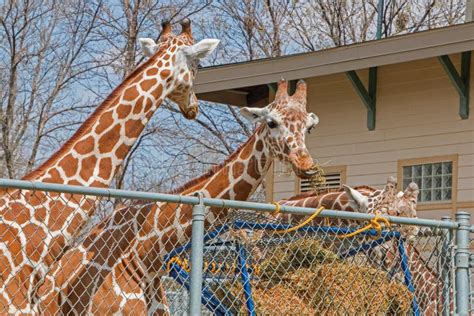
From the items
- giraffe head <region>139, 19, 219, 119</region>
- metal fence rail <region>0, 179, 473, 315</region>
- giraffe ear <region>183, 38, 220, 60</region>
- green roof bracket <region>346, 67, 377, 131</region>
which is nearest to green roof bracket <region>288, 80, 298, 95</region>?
green roof bracket <region>346, 67, 377, 131</region>

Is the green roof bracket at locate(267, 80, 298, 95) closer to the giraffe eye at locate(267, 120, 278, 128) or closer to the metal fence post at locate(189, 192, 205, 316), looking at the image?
the giraffe eye at locate(267, 120, 278, 128)

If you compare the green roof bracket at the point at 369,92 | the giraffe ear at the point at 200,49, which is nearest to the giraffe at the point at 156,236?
the giraffe ear at the point at 200,49

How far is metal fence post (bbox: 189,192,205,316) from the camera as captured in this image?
5.23 meters

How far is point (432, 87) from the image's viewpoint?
15078 mm

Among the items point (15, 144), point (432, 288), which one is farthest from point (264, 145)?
point (15, 144)

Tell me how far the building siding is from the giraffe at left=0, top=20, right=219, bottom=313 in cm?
654

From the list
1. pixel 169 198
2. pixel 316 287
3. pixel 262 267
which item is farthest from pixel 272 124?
pixel 169 198

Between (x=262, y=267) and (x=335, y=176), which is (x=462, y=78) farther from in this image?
(x=262, y=267)

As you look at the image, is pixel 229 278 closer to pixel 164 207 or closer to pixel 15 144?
pixel 164 207

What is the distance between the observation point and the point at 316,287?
6.37m

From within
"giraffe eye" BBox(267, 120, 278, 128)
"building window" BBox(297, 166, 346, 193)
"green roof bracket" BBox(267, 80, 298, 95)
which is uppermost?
"green roof bracket" BBox(267, 80, 298, 95)

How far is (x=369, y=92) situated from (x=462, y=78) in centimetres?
158

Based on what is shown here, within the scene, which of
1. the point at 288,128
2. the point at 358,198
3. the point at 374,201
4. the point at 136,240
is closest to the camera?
the point at 136,240

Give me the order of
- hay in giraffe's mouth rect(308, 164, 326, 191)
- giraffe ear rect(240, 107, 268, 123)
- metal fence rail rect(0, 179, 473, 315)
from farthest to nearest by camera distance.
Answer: giraffe ear rect(240, 107, 268, 123)
hay in giraffe's mouth rect(308, 164, 326, 191)
metal fence rail rect(0, 179, 473, 315)
